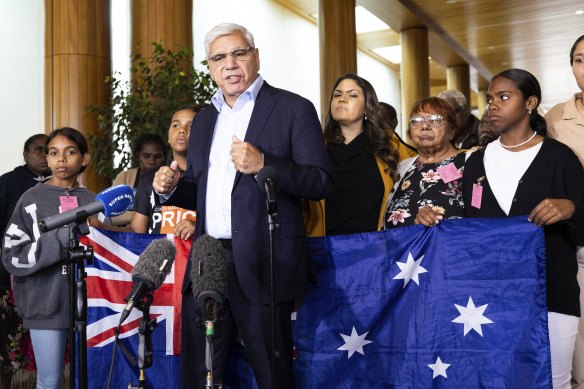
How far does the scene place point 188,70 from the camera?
6465 millimetres

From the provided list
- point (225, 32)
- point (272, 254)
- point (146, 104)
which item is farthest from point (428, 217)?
point (146, 104)

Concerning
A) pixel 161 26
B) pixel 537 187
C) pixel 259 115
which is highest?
pixel 161 26

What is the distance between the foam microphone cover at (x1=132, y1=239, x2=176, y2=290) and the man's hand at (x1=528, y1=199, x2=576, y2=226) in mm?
1306

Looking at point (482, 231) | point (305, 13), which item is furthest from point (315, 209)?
point (305, 13)

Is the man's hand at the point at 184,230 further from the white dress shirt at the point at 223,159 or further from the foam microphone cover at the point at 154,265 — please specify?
the foam microphone cover at the point at 154,265

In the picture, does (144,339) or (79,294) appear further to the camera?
(79,294)

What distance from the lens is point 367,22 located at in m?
14.8

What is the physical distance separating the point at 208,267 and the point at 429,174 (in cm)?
140

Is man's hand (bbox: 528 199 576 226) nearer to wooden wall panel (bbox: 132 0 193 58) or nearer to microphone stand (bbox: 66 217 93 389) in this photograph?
microphone stand (bbox: 66 217 93 389)

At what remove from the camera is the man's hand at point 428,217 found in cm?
292

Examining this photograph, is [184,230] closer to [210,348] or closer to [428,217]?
[428,217]

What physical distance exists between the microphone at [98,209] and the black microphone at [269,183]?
55cm

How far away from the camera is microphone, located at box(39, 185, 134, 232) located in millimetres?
2344

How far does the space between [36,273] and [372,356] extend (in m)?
1.56
